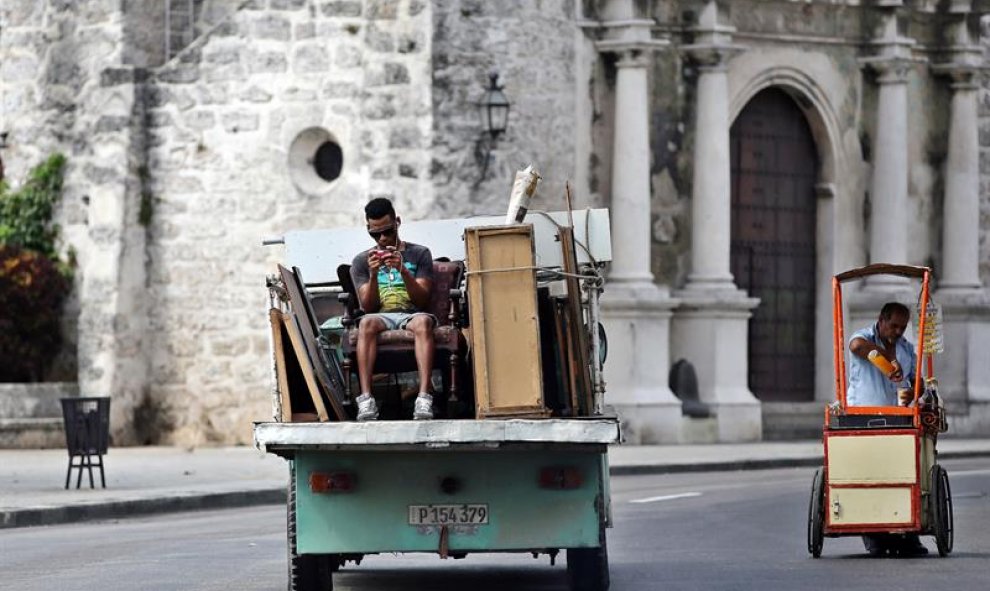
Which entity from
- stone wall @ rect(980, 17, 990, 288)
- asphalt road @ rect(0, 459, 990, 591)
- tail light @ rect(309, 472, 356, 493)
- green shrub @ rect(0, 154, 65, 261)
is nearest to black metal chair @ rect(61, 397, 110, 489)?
asphalt road @ rect(0, 459, 990, 591)

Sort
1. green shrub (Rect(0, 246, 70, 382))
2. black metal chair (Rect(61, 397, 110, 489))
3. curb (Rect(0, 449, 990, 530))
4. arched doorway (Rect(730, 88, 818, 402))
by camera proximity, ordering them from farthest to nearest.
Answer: arched doorway (Rect(730, 88, 818, 402)) < green shrub (Rect(0, 246, 70, 382)) < black metal chair (Rect(61, 397, 110, 489)) < curb (Rect(0, 449, 990, 530))

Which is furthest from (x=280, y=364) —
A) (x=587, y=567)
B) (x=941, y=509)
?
(x=941, y=509)

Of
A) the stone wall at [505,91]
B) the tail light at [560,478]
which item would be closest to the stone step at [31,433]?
the stone wall at [505,91]

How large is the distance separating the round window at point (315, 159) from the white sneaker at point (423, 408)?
15.9 meters

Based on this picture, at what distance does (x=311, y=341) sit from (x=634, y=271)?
17.3m

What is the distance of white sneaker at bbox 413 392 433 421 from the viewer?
1259 centimetres

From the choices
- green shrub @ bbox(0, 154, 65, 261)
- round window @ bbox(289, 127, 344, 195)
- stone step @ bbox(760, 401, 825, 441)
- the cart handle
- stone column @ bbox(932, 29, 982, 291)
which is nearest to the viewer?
the cart handle

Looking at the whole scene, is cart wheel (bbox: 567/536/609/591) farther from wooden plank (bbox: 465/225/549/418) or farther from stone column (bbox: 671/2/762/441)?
stone column (bbox: 671/2/762/441)

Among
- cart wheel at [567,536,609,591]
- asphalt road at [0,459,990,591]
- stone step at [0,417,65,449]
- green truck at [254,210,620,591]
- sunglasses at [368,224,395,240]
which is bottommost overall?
asphalt road at [0,459,990,591]

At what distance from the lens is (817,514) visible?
1532 cm

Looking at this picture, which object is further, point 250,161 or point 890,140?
point 890,140

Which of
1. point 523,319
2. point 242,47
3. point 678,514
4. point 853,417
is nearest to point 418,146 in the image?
point 242,47

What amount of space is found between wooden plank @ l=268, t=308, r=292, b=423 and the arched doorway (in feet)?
64.6

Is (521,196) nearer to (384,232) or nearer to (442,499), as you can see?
(384,232)
